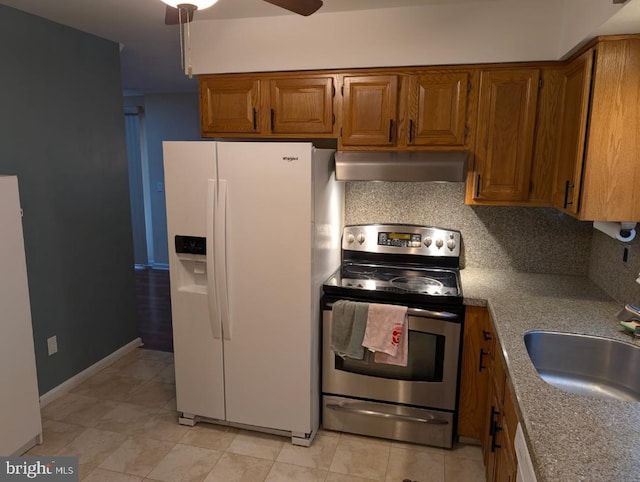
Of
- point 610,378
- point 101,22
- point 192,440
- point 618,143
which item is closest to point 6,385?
point 192,440

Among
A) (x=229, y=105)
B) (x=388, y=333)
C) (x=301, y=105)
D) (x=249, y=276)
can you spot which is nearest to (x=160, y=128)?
(x=229, y=105)

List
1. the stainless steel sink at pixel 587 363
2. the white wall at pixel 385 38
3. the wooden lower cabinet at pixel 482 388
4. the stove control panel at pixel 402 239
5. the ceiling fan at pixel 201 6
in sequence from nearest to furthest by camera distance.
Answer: the ceiling fan at pixel 201 6 → the stainless steel sink at pixel 587 363 → the wooden lower cabinet at pixel 482 388 → the white wall at pixel 385 38 → the stove control panel at pixel 402 239

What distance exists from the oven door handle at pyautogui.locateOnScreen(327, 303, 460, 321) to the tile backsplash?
0.69m

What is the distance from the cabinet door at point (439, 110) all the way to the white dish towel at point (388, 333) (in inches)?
37.3

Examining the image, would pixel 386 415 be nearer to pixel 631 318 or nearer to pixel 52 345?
pixel 631 318

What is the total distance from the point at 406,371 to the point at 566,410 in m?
1.26

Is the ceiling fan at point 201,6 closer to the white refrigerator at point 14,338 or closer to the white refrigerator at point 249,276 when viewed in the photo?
the white refrigerator at point 249,276

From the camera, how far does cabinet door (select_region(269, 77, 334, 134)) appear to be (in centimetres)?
263

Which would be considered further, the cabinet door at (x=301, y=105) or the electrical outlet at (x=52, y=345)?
the electrical outlet at (x=52, y=345)

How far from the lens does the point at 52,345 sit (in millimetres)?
3010
